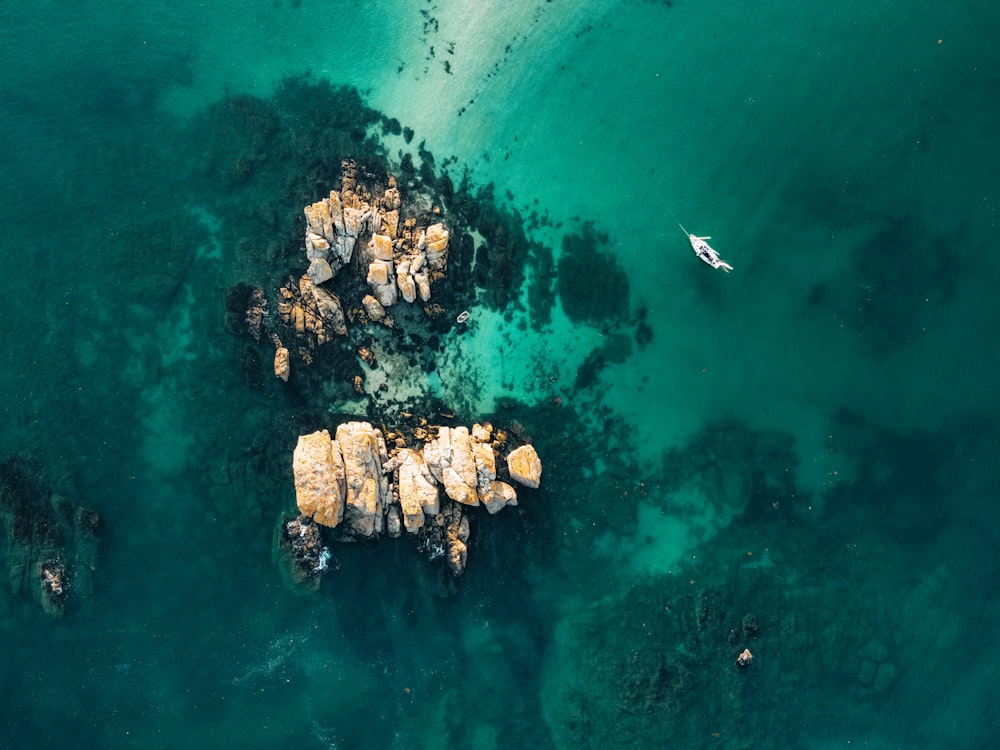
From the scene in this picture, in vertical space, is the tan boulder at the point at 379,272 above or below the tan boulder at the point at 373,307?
above

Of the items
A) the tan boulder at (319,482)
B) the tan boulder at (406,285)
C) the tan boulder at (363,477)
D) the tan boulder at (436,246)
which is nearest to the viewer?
the tan boulder at (319,482)

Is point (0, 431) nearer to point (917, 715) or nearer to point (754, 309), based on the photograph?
point (754, 309)

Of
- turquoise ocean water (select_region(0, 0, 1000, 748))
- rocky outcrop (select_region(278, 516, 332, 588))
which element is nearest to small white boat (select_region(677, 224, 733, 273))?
turquoise ocean water (select_region(0, 0, 1000, 748))

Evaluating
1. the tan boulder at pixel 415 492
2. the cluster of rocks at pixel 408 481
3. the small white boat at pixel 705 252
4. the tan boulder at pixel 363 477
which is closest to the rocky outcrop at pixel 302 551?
the cluster of rocks at pixel 408 481

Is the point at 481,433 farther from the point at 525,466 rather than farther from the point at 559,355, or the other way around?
the point at 559,355

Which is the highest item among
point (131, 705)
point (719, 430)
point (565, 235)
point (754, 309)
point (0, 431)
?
point (754, 309)

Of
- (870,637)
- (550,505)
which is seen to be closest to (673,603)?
(550,505)

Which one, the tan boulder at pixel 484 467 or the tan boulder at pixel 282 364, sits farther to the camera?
the tan boulder at pixel 282 364

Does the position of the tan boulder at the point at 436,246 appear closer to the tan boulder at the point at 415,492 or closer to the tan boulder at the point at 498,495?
the tan boulder at the point at 415,492
